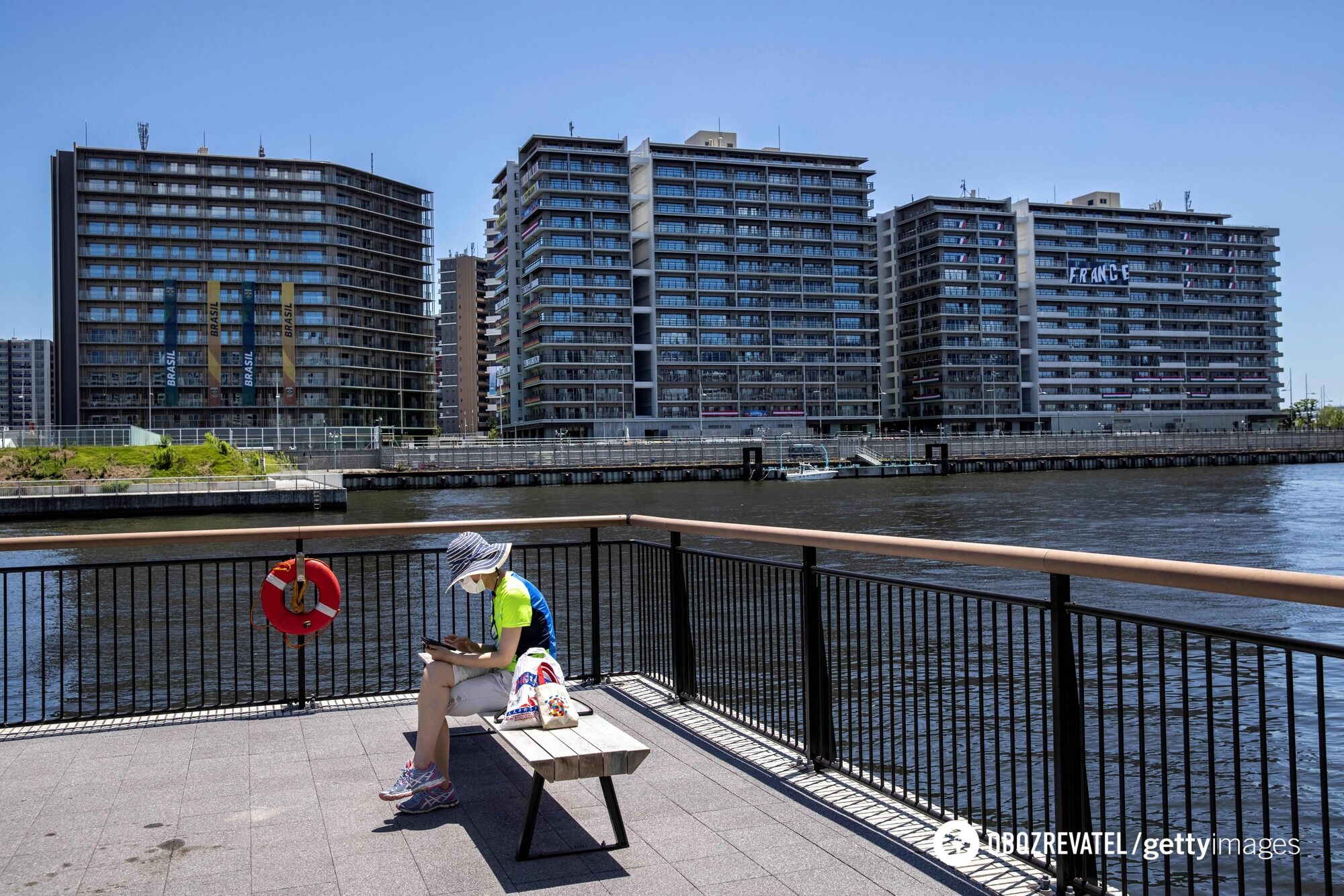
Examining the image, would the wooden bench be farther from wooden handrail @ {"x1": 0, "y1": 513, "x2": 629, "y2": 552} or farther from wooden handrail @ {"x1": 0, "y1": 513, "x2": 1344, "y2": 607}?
wooden handrail @ {"x1": 0, "y1": 513, "x2": 629, "y2": 552}

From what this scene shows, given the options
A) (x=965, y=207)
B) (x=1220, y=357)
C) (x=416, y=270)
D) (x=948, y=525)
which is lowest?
(x=948, y=525)

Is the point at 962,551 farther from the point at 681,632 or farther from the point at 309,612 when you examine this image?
the point at 309,612

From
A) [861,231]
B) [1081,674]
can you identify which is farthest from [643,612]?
[861,231]

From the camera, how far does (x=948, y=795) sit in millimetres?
8984

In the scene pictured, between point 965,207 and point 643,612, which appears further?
point 965,207

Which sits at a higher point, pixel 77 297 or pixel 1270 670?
pixel 77 297

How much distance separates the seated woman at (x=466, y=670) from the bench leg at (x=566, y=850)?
758 mm

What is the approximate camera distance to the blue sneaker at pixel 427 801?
5152 mm

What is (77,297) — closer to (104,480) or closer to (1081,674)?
(104,480)

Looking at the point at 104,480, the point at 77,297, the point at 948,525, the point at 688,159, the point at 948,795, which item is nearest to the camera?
the point at 948,795

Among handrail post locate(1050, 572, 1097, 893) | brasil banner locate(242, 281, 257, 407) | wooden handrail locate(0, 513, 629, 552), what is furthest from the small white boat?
handrail post locate(1050, 572, 1097, 893)

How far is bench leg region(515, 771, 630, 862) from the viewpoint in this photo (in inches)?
176

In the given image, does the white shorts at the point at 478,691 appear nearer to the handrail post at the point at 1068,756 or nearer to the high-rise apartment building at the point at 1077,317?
the handrail post at the point at 1068,756

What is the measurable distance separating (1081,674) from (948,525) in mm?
40011
